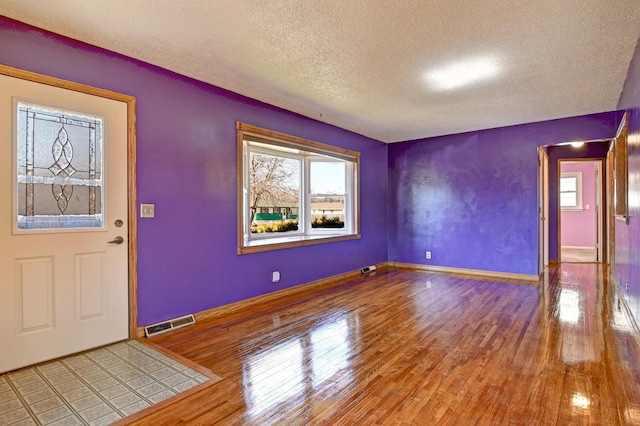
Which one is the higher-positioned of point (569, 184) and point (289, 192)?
point (569, 184)

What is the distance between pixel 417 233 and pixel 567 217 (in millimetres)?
5088

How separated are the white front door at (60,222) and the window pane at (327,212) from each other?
301cm

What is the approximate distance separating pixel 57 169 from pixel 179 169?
0.95 m

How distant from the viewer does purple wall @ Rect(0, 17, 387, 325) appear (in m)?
2.60

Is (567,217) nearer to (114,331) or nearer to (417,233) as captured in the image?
(417,233)

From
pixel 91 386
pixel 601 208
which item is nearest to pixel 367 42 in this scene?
pixel 91 386

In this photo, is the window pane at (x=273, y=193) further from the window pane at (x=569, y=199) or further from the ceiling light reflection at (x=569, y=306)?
the window pane at (x=569, y=199)

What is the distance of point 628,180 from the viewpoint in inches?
127

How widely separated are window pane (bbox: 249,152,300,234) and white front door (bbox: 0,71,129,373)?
1948 mm

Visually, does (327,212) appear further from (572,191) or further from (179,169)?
(572,191)

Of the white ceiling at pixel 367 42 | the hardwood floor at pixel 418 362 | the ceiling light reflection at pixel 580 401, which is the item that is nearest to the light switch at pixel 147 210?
the hardwood floor at pixel 418 362

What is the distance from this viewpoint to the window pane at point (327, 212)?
17.8 ft

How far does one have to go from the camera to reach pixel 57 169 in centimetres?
255

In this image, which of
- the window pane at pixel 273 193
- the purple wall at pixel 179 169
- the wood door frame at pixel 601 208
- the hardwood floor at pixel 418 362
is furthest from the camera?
the wood door frame at pixel 601 208
